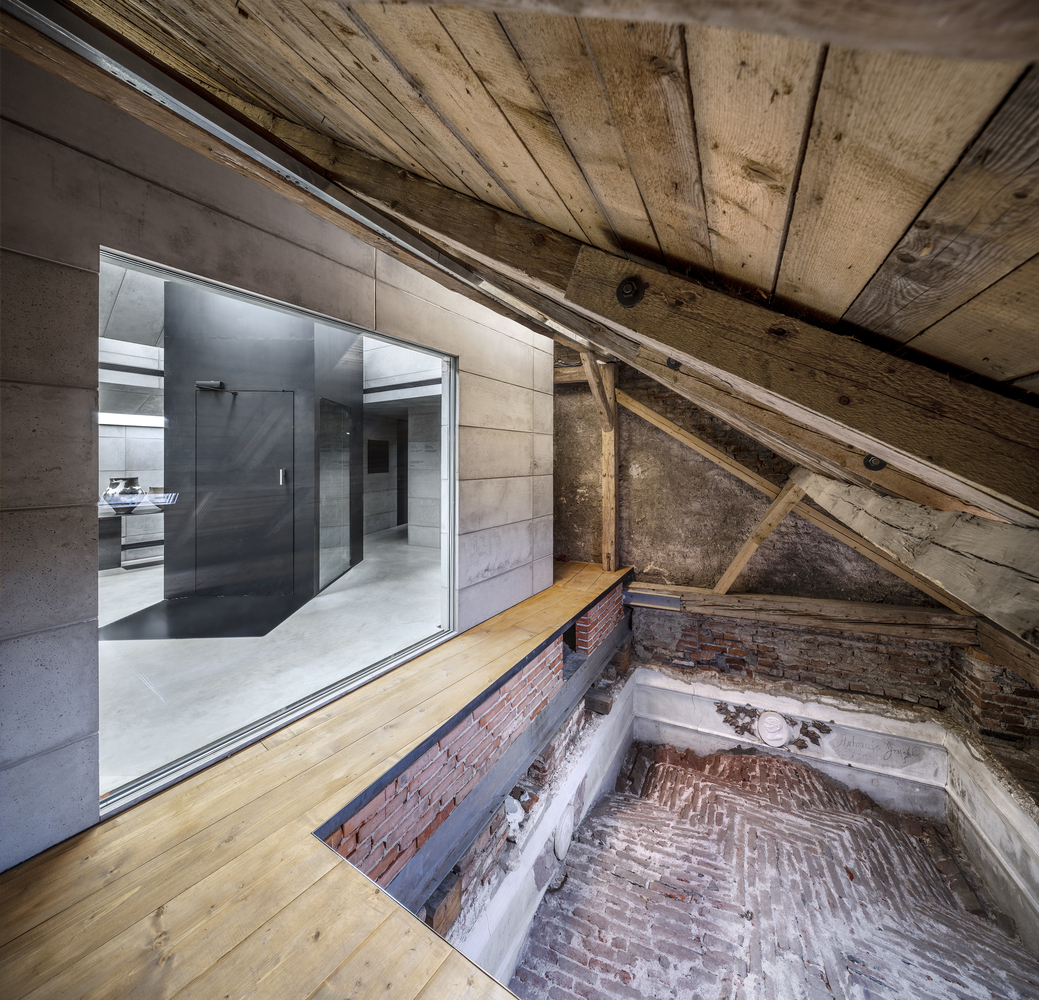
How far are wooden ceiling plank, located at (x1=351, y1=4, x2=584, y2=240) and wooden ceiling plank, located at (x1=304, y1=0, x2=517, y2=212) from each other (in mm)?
34

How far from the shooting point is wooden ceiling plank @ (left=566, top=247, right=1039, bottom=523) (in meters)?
0.88

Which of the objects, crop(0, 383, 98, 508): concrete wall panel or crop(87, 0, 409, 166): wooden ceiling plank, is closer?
crop(87, 0, 409, 166): wooden ceiling plank

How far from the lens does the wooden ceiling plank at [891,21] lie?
236 mm

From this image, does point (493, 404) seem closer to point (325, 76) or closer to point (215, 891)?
point (325, 76)

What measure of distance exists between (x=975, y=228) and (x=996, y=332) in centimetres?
26

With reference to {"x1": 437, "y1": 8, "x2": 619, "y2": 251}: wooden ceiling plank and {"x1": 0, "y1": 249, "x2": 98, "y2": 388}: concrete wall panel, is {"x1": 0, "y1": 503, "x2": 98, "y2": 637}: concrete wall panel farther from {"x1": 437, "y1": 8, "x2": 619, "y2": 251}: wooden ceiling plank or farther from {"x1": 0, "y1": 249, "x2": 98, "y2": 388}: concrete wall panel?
{"x1": 437, "y1": 8, "x2": 619, "y2": 251}: wooden ceiling plank

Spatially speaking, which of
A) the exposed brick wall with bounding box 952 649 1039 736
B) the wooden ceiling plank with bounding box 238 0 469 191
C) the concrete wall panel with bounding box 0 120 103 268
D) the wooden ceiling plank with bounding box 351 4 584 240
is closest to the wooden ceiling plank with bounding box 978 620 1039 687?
the exposed brick wall with bounding box 952 649 1039 736

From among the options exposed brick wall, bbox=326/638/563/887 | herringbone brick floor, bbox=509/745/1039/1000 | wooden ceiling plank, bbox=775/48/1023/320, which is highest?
wooden ceiling plank, bbox=775/48/1023/320

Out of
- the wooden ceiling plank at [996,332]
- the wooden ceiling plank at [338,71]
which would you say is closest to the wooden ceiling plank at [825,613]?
the wooden ceiling plank at [996,332]

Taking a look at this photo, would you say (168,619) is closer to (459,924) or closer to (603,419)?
(459,924)

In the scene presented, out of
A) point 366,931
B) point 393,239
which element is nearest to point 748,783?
point 366,931

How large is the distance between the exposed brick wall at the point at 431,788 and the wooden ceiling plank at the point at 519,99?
223 centimetres

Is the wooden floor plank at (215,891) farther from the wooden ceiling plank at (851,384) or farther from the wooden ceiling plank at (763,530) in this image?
the wooden ceiling plank at (763,530)

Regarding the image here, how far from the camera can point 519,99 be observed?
2.76ft
